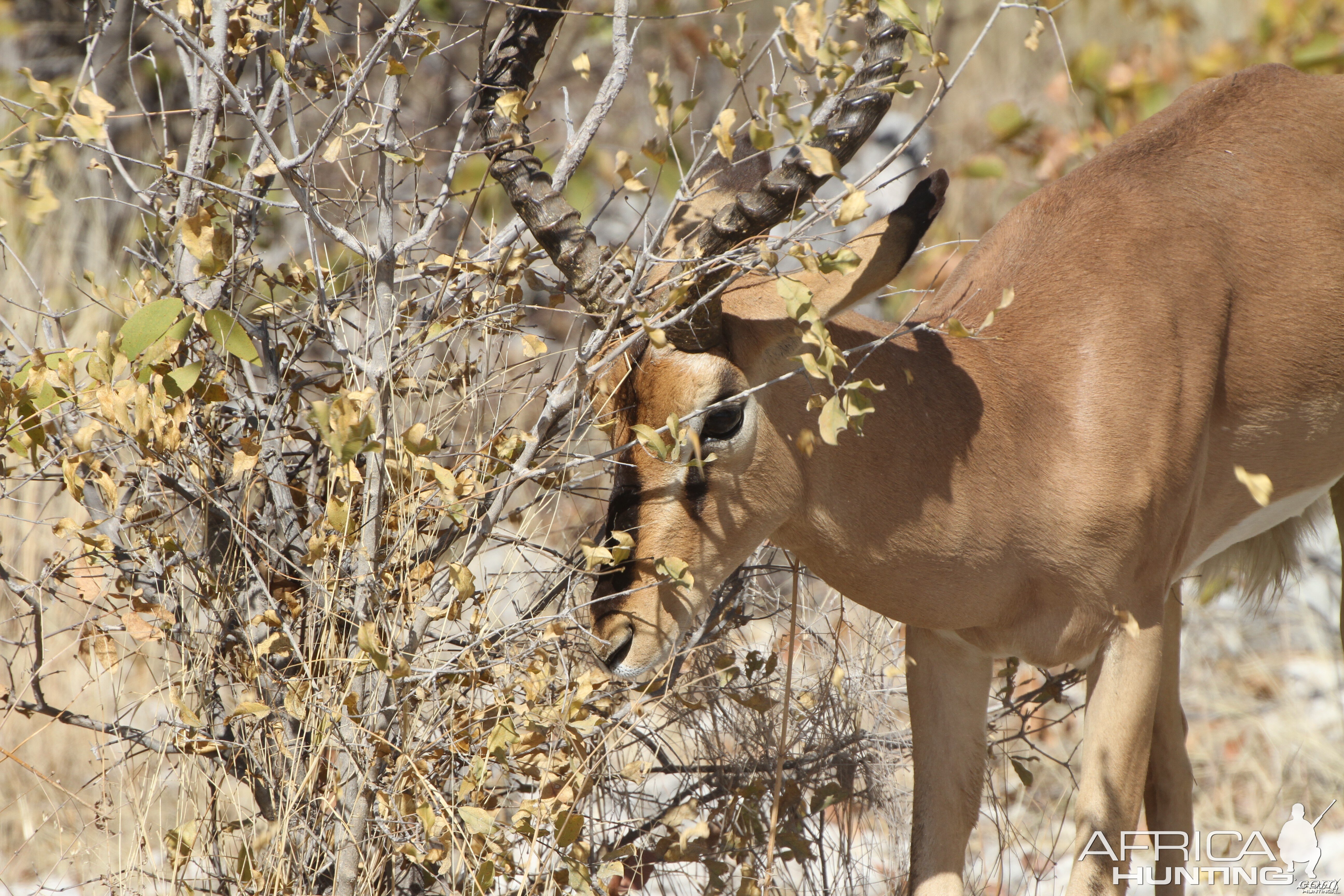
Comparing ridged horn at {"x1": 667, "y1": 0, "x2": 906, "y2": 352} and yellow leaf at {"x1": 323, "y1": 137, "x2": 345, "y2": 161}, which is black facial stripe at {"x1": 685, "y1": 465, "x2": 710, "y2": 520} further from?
A: yellow leaf at {"x1": 323, "y1": 137, "x2": 345, "y2": 161}

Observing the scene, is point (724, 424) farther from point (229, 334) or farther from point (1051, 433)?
point (229, 334)

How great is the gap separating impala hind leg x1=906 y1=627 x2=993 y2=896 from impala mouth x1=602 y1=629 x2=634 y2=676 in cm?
96

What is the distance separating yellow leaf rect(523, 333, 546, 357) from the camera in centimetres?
257

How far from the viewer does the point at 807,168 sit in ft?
7.41

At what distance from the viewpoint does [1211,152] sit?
10.9 ft

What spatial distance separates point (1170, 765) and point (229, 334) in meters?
3.01

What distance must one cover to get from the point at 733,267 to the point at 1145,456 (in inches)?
43.2

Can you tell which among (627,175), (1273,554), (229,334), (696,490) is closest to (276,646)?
(229,334)

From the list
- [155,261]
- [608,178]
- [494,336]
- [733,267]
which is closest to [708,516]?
[733,267]

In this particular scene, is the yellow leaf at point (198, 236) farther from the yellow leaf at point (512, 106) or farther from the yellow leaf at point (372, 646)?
the yellow leaf at point (372, 646)

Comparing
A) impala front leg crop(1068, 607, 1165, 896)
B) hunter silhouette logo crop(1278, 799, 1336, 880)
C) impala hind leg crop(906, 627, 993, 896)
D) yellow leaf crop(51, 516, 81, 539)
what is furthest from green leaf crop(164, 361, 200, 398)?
hunter silhouette logo crop(1278, 799, 1336, 880)

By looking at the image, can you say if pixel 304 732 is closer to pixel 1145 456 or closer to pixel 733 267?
pixel 733 267

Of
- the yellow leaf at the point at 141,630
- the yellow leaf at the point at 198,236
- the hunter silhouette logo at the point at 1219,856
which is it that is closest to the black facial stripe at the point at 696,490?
the yellow leaf at the point at 198,236

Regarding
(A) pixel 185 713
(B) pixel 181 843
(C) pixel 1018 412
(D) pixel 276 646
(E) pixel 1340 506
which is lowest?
(B) pixel 181 843
